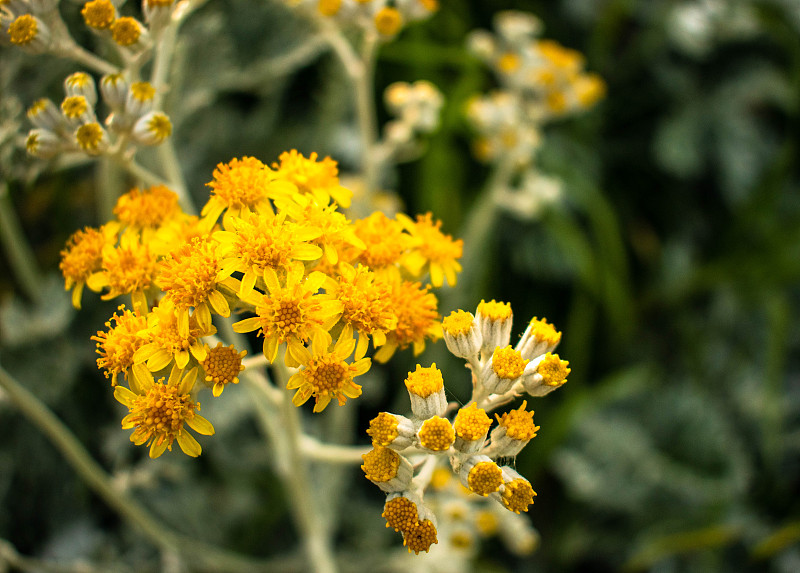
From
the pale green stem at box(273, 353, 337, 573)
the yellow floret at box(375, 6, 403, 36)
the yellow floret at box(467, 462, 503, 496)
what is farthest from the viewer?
the yellow floret at box(375, 6, 403, 36)

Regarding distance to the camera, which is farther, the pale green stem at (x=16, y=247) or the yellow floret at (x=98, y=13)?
the pale green stem at (x=16, y=247)

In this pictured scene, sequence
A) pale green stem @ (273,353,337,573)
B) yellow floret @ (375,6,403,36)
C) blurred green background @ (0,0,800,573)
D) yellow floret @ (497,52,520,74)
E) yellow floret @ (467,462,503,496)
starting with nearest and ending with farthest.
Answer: yellow floret @ (467,462,503,496), pale green stem @ (273,353,337,573), yellow floret @ (375,6,403,36), blurred green background @ (0,0,800,573), yellow floret @ (497,52,520,74)

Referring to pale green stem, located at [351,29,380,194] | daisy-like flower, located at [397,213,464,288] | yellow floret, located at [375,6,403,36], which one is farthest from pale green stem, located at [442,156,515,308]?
daisy-like flower, located at [397,213,464,288]

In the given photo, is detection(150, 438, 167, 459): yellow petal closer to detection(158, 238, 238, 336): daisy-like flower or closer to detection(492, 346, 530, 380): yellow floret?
detection(158, 238, 238, 336): daisy-like flower

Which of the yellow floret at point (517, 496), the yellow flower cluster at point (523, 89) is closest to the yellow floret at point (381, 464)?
the yellow floret at point (517, 496)

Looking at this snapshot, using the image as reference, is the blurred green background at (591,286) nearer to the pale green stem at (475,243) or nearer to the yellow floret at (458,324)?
the pale green stem at (475,243)

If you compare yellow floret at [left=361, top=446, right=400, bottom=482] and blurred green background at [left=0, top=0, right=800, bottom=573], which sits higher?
yellow floret at [left=361, top=446, right=400, bottom=482]

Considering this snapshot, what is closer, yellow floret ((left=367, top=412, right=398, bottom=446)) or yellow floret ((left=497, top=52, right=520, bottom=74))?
yellow floret ((left=367, top=412, right=398, bottom=446))

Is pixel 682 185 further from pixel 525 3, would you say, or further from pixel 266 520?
pixel 266 520
